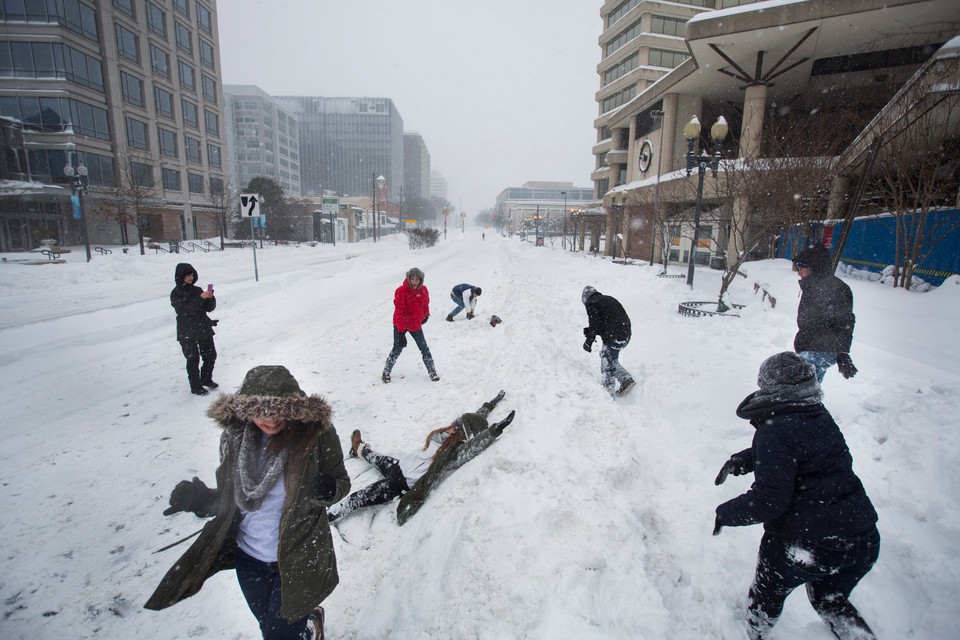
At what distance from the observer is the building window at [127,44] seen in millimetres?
35344

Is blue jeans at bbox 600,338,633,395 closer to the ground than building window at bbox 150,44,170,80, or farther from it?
closer to the ground

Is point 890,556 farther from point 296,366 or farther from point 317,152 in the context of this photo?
point 317,152

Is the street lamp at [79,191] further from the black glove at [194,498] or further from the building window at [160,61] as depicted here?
the black glove at [194,498]

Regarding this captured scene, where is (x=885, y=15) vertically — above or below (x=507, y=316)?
above

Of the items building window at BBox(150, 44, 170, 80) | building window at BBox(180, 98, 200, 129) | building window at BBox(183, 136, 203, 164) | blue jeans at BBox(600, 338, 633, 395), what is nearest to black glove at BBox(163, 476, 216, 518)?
blue jeans at BBox(600, 338, 633, 395)

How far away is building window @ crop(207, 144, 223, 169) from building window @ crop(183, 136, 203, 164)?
1.54 metres

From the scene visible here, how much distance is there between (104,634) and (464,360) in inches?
222

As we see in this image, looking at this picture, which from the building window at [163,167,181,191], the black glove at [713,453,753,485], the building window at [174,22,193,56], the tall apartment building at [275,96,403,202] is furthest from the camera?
the tall apartment building at [275,96,403,202]

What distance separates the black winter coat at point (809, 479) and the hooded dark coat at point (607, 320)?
3.70 meters

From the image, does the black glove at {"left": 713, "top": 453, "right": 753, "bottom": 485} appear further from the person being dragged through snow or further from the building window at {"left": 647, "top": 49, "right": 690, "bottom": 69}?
the building window at {"left": 647, "top": 49, "right": 690, "bottom": 69}

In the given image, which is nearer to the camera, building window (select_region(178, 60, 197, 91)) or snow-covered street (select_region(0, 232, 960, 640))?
snow-covered street (select_region(0, 232, 960, 640))

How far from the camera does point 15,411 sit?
5133mm

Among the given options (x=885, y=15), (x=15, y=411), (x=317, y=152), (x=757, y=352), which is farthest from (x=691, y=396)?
(x=317, y=152)

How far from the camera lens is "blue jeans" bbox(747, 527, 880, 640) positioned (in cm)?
203
